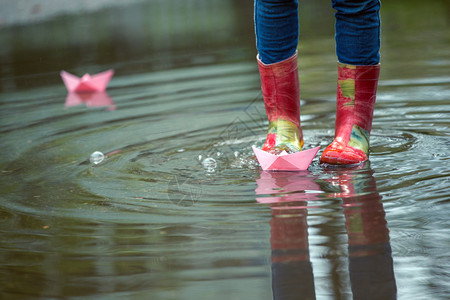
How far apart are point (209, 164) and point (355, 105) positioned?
0.47m

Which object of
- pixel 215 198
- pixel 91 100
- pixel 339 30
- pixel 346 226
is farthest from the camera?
pixel 91 100

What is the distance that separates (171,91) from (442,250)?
8.07 ft

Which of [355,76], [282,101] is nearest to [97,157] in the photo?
[282,101]

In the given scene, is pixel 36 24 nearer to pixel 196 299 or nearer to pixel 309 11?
pixel 309 11

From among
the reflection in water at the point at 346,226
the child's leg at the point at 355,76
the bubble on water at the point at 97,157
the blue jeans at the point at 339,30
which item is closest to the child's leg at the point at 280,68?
the blue jeans at the point at 339,30

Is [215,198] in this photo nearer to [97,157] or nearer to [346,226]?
[346,226]

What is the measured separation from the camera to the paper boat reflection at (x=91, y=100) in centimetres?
359

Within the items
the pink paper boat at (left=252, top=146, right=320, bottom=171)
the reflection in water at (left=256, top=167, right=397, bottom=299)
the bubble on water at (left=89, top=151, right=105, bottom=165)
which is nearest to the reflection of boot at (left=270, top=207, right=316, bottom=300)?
the reflection in water at (left=256, top=167, right=397, bottom=299)

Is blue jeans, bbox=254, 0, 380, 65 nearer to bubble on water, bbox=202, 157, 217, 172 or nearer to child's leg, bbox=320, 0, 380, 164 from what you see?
child's leg, bbox=320, 0, 380, 164

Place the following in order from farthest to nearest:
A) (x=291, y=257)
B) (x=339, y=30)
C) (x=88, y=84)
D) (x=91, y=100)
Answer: (x=88, y=84)
(x=91, y=100)
(x=339, y=30)
(x=291, y=257)

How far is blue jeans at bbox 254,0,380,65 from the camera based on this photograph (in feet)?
6.87

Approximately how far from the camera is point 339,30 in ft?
7.04

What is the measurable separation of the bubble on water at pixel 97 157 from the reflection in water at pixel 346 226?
0.59 metres

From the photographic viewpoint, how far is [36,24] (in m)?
9.02
